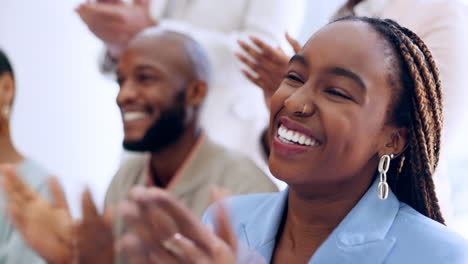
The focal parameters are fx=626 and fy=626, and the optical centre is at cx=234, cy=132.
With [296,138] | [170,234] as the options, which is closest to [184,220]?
[170,234]

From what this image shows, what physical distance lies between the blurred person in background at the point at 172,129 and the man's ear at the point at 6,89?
0.11 meters

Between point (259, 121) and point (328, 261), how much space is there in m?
0.28

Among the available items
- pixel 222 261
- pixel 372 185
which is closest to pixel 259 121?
pixel 372 185

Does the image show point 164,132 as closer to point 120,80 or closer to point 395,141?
point 120,80

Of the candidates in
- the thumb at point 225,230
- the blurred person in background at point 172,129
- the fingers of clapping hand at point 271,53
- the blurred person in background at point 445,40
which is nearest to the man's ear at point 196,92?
the blurred person in background at point 172,129

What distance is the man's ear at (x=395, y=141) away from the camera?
1.51 ft

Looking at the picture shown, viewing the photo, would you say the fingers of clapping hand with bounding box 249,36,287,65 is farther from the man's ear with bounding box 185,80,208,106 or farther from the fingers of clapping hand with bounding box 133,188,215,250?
the fingers of clapping hand with bounding box 133,188,215,250

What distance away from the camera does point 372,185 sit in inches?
19.0

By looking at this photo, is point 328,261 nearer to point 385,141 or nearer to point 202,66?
point 385,141

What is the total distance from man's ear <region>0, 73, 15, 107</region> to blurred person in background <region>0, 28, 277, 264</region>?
108 millimetres

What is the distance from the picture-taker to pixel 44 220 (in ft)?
1.46

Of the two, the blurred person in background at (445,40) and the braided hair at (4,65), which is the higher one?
the blurred person in background at (445,40)

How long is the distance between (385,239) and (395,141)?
2.9 inches

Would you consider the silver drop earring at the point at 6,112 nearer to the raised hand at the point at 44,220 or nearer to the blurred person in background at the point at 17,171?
the blurred person in background at the point at 17,171
